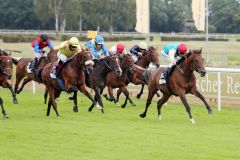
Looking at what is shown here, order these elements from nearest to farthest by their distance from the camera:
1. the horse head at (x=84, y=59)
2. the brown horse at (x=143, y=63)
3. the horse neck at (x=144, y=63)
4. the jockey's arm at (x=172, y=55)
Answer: the jockey's arm at (x=172, y=55) < the horse head at (x=84, y=59) < the brown horse at (x=143, y=63) < the horse neck at (x=144, y=63)

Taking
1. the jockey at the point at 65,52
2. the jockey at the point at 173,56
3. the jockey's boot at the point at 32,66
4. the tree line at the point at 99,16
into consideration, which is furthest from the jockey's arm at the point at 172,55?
the tree line at the point at 99,16

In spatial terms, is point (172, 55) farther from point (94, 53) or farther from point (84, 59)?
point (94, 53)

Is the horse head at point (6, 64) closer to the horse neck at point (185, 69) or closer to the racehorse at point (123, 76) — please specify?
the racehorse at point (123, 76)

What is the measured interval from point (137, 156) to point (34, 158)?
129 cm

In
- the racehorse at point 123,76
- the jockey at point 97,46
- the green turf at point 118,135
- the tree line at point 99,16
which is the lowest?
the green turf at point 118,135

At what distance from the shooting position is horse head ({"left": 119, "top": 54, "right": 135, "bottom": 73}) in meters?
16.4

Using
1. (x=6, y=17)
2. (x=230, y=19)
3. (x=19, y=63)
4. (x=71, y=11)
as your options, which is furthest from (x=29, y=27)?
(x=19, y=63)

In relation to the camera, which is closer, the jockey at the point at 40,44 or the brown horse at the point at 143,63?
the brown horse at the point at 143,63

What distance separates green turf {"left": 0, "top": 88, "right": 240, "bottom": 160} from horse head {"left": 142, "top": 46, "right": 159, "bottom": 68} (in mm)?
1374

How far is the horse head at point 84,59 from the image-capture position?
13992 millimetres

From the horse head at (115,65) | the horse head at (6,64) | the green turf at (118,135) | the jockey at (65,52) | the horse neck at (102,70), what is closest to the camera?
the green turf at (118,135)

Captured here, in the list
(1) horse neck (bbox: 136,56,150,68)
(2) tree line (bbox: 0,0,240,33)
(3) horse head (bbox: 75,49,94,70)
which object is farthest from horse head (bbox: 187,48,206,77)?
(2) tree line (bbox: 0,0,240,33)

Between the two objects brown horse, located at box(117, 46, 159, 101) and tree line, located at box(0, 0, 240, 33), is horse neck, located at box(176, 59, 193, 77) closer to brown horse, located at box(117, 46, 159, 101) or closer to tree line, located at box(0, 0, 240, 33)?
brown horse, located at box(117, 46, 159, 101)

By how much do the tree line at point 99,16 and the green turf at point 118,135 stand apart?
197ft
